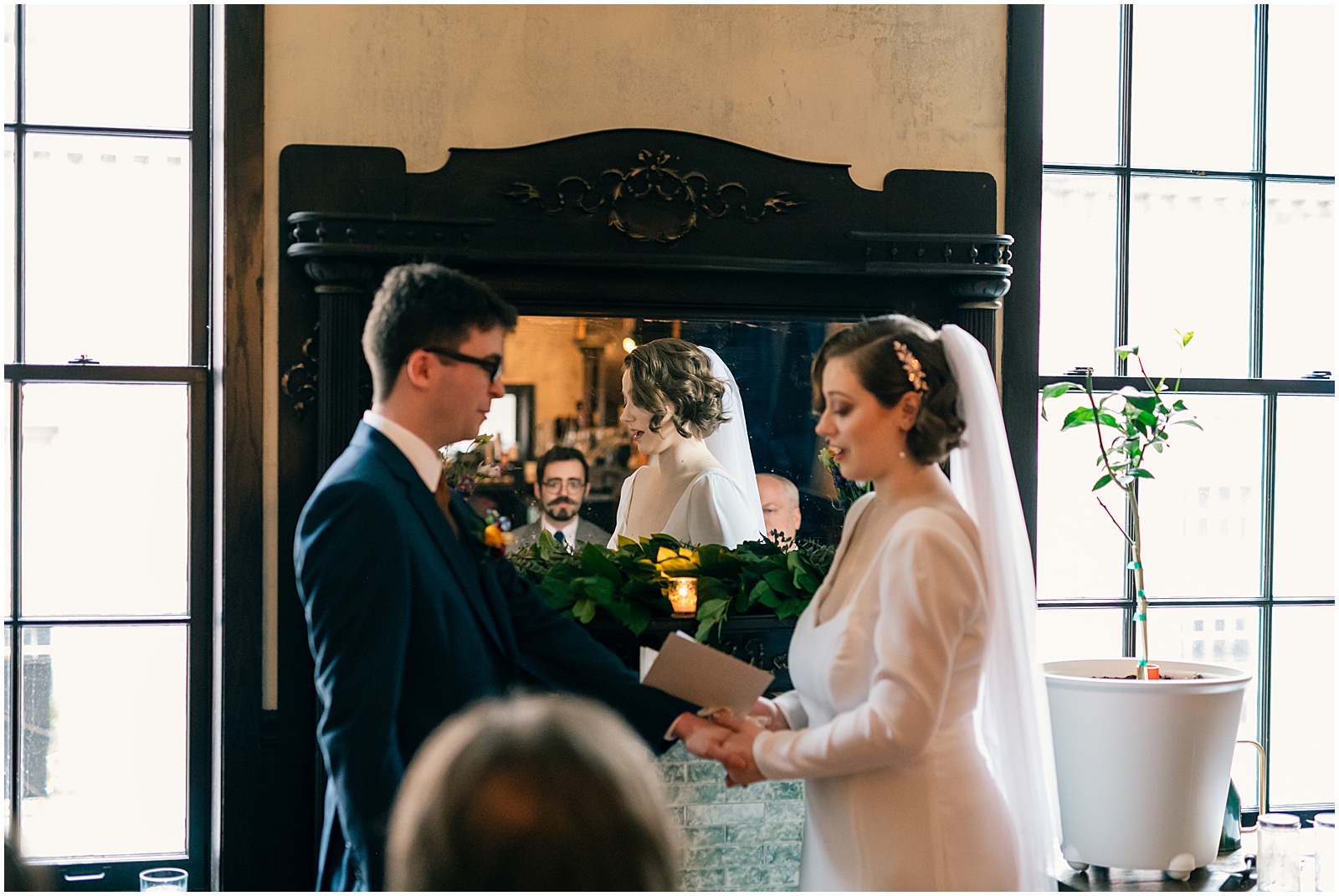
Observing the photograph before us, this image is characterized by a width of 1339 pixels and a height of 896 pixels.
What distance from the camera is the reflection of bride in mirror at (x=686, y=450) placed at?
2895 mm

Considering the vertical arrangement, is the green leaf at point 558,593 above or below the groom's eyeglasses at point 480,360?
below

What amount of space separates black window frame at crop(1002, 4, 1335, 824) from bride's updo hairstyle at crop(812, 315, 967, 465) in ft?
3.90

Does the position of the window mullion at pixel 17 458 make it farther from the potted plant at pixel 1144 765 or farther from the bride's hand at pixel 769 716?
the potted plant at pixel 1144 765

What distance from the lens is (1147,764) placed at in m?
2.83

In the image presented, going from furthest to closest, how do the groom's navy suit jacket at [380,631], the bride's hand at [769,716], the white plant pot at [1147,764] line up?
the white plant pot at [1147,764] < the bride's hand at [769,716] < the groom's navy suit jacket at [380,631]

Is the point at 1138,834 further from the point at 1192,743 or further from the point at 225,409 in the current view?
the point at 225,409

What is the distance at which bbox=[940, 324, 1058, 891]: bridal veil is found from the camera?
210 cm

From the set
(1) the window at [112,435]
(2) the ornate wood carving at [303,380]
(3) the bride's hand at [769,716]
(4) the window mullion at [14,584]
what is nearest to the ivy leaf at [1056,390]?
(3) the bride's hand at [769,716]

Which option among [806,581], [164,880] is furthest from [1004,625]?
[164,880]

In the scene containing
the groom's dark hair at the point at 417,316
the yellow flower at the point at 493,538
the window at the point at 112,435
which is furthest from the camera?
the window at the point at 112,435

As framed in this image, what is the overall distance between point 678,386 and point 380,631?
130 cm

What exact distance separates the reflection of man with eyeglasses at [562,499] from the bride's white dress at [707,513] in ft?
0.29

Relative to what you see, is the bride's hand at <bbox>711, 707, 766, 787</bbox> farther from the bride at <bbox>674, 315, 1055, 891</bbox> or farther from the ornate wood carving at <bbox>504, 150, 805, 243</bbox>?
the ornate wood carving at <bbox>504, 150, 805, 243</bbox>

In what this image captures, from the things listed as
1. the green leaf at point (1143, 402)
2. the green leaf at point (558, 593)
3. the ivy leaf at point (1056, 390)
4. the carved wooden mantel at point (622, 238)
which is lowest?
the green leaf at point (558, 593)
